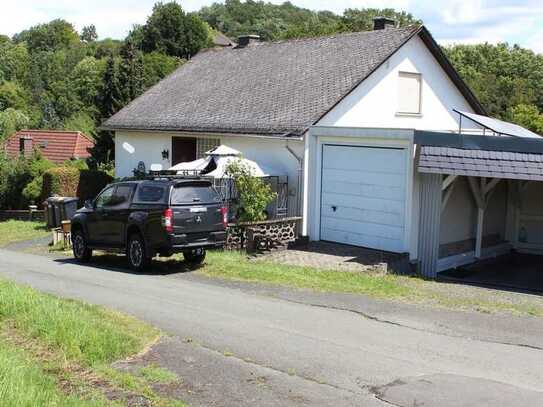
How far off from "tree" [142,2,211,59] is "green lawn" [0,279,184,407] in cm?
8327

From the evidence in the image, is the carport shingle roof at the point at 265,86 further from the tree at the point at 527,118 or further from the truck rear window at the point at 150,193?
the tree at the point at 527,118

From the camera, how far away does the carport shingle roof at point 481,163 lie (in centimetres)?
1527

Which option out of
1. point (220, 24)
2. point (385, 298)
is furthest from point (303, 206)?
point (220, 24)

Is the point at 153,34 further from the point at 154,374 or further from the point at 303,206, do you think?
the point at 154,374

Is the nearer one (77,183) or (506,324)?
(506,324)

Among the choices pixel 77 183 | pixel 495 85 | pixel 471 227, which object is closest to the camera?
pixel 471 227

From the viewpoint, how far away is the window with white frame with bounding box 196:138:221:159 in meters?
23.2

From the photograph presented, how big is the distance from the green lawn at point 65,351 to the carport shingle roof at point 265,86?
11139mm

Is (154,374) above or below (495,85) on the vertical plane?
below

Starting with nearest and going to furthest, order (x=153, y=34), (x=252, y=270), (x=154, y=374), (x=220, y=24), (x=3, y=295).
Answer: (x=154, y=374) → (x=3, y=295) → (x=252, y=270) → (x=153, y=34) → (x=220, y=24)

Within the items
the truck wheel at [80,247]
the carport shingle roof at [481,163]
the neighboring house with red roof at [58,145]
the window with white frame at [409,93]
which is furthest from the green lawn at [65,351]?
the neighboring house with red roof at [58,145]

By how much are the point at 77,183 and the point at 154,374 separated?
2201cm

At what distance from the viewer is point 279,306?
11508 millimetres

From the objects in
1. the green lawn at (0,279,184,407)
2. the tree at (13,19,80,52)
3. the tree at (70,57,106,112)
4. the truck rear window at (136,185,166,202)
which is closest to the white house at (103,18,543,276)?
the truck rear window at (136,185,166,202)
